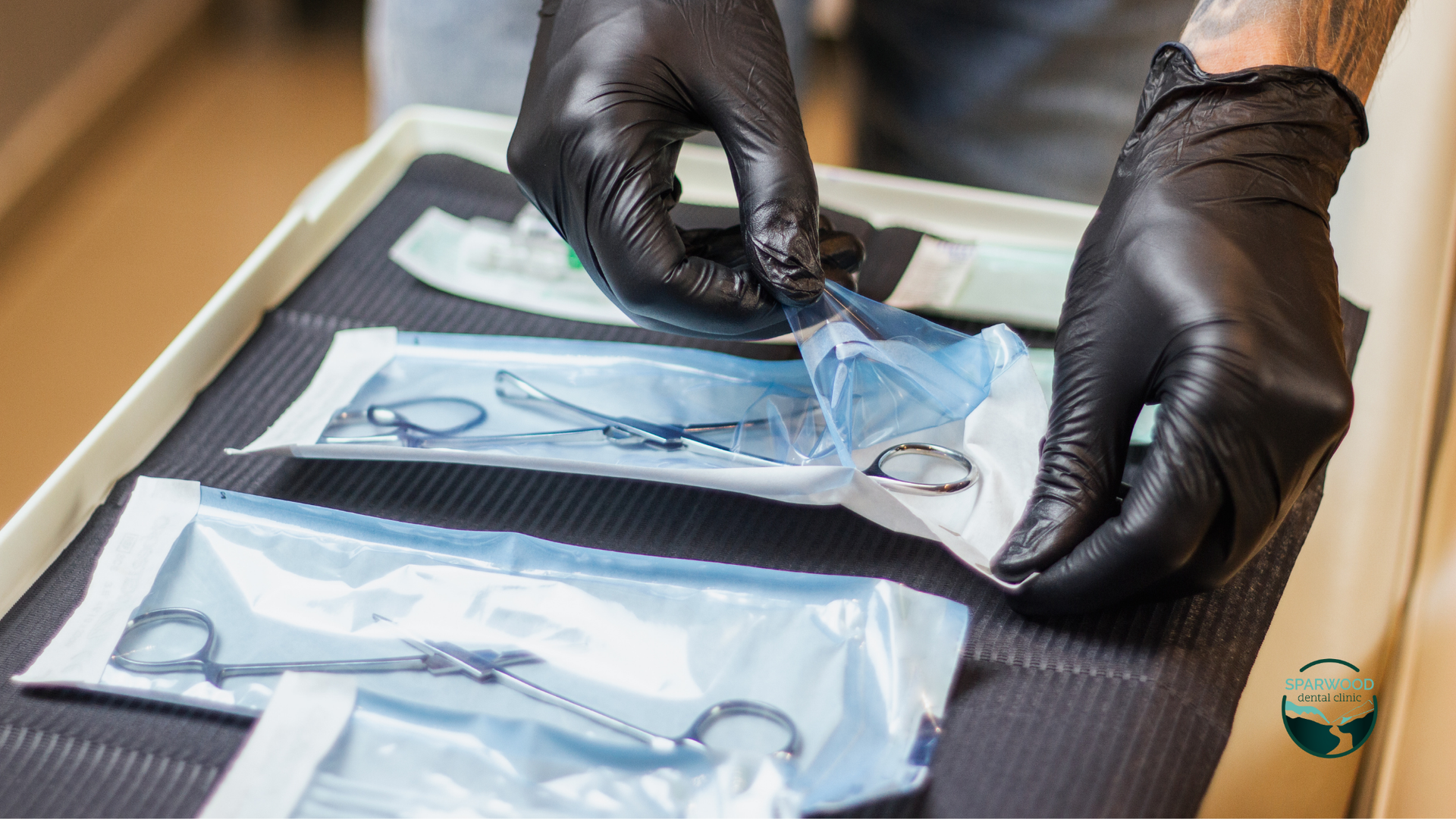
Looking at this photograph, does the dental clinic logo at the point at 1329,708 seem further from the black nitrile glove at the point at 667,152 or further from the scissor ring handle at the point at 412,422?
the scissor ring handle at the point at 412,422

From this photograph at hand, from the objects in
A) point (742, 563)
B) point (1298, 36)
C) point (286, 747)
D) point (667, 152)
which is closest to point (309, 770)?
point (286, 747)

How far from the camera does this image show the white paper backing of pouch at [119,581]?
587 mm

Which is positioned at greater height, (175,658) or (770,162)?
(770,162)

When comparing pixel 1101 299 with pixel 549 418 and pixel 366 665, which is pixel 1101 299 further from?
pixel 366 665

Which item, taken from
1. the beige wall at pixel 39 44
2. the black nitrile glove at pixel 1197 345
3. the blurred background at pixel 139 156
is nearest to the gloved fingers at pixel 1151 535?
the black nitrile glove at pixel 1197 345

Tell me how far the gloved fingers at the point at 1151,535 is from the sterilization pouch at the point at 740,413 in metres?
0.05

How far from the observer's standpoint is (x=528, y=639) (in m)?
0.59

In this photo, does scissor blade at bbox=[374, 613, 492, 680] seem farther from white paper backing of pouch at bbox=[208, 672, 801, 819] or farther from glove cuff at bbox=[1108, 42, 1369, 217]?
glove cuff at bbox=[1108, 42, 1369, 217]

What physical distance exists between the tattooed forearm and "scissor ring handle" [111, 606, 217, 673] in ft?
2.35

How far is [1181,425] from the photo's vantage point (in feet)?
1.90

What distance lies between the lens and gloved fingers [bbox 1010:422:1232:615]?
0.57 metres

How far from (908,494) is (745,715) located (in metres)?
0.18

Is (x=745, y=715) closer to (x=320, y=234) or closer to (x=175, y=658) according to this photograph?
(x=175, y=658)

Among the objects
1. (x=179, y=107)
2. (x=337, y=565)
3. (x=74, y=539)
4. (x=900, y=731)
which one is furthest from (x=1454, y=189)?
(x=179, y=107)
